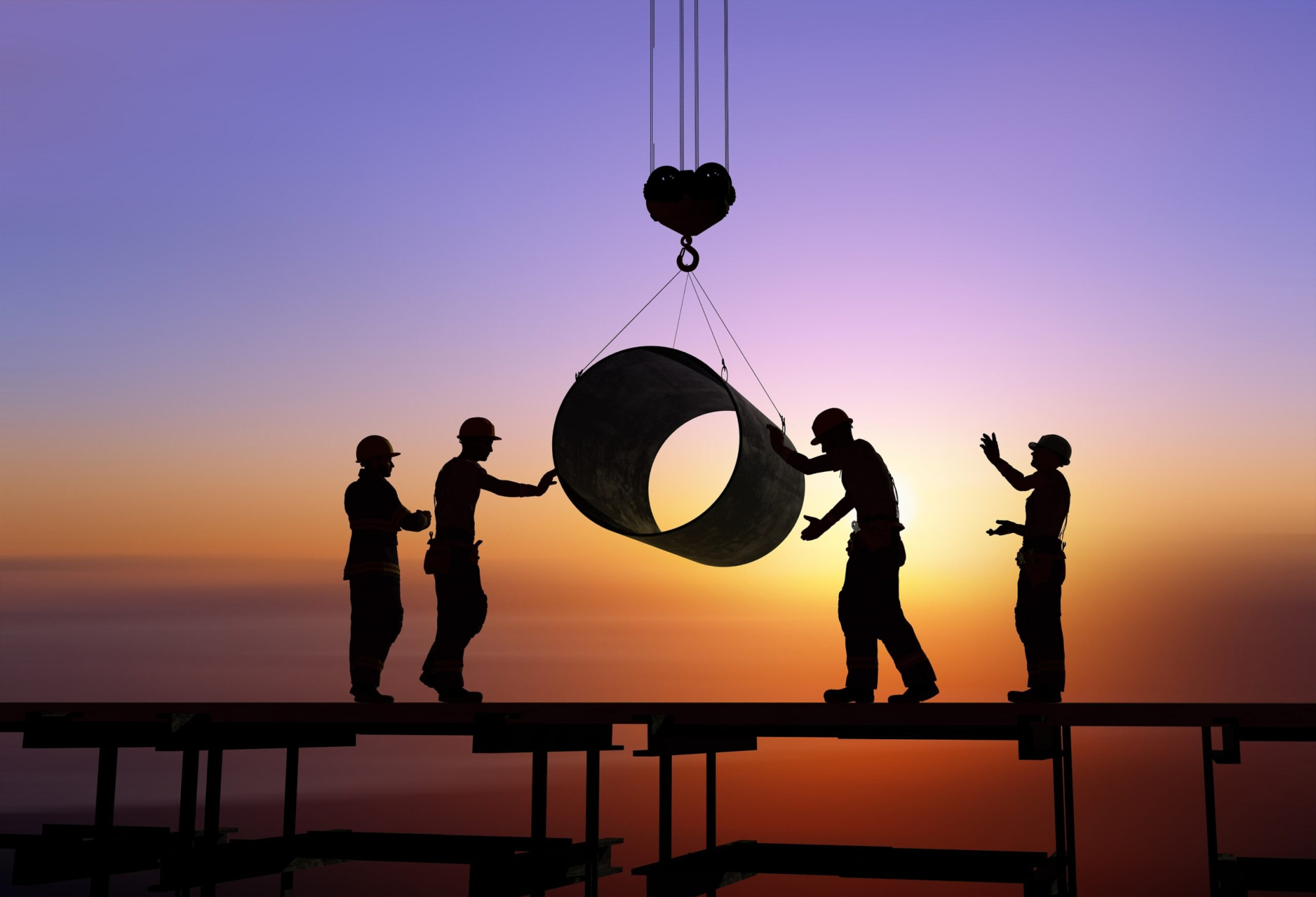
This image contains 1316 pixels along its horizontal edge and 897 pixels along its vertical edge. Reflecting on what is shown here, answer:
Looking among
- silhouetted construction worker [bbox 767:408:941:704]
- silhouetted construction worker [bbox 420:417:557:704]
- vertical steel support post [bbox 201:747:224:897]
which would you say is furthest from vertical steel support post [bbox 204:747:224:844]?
silhouetted construction worker [bbox 767:408:941:704]

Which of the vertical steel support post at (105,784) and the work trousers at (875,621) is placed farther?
the vertical steel support post at (105,784)

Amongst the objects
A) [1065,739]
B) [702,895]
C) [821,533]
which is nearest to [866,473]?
[821,533]

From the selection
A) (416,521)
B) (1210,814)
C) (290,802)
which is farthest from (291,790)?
(1210,814)

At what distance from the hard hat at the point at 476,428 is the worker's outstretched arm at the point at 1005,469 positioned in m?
3.94

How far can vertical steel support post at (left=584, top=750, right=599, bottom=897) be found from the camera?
10250 millimetres

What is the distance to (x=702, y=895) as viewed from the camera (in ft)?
40.1

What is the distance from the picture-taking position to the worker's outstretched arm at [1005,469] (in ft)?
32.5

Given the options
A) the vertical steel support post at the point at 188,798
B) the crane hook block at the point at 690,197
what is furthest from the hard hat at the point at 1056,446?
the vertical steel support post at the point at 188,798

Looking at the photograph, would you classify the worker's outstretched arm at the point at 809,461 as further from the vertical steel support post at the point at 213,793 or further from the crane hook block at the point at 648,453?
the vertical steel support post at the point at 213,793

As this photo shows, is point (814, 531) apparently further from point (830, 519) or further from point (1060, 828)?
point (1060, 828)

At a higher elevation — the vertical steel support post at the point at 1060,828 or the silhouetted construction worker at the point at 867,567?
the silhouetted construction worker at the point at 867,567

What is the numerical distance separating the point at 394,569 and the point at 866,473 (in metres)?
3.87

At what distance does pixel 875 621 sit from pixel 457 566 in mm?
3319

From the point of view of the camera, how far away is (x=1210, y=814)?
920 cm
